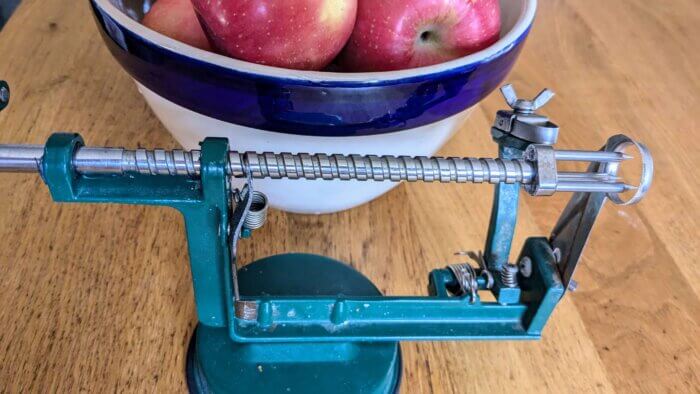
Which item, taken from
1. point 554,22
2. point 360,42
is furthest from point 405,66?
point 554,22

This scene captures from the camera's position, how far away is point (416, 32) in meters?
0.48

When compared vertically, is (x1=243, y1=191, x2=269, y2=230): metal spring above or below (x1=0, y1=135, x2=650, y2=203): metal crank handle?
below

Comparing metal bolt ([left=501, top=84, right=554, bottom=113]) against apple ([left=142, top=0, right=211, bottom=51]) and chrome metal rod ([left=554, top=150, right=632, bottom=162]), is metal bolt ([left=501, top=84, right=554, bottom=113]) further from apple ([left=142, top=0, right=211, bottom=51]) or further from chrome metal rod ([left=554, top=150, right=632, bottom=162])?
apple ([left=142, top=0, right=211, bottom=51])

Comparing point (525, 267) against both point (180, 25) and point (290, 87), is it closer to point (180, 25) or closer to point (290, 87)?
point (290, 87)

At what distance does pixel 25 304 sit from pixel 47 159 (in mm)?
231

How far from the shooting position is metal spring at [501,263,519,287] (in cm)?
47

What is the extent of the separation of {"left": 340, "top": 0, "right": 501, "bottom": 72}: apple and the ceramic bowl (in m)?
0.03

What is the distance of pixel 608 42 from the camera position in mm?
931

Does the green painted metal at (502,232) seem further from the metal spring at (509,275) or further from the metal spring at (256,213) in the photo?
the metal spring at (256,213)

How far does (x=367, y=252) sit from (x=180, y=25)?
0.89ft

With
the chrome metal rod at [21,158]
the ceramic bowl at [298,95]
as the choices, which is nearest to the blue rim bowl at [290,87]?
the ceramic bowl at [298,95]

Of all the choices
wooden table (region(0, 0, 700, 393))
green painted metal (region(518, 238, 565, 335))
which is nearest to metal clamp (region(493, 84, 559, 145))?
green painted metal (region(518, 238, 565, 335))

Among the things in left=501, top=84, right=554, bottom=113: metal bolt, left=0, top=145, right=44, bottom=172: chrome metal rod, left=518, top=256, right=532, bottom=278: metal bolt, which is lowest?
left=518, top=256, right=532, bottom=278: metal bolt

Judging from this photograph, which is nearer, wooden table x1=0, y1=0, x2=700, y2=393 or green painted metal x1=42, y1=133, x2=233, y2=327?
green painted metal x1=42, y1=133, x2=233, y2=327
